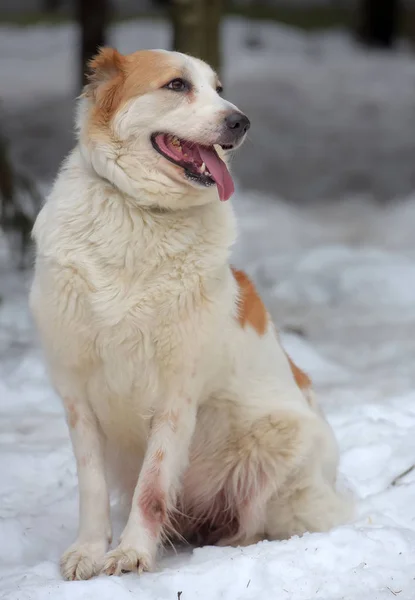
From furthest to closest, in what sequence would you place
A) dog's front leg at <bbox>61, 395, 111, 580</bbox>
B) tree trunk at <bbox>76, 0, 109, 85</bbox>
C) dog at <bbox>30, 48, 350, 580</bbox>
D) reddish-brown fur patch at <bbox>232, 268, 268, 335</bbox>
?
1. tree trunk at <bbox>76, 0, 109, 85</bbox>
2. reddish-brown fur patch at <bbox>232, 268, 268, 335</bbox>
3. dog's front leg at <bbox>61, 395, 111, 580</bbox>
4. dog at <bbox>30, 48, 350, 580</bbox>

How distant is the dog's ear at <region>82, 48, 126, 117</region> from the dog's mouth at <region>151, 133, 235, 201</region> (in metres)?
0.20

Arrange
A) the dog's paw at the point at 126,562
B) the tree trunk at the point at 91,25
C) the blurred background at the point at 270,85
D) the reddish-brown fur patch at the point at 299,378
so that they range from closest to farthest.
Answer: the dog's paw at the point at 126,562 → the reddish-brown fur patch at the point at 299,378 → the blurred background at the point at 270,85 → the tree trunk at the point at 91,25

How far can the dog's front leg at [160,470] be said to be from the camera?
137 inches

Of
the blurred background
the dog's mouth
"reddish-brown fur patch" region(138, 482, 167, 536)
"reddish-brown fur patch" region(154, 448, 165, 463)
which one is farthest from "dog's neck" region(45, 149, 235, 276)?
the blurred background

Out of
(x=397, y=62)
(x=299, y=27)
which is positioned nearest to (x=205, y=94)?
(x=397, y=62)

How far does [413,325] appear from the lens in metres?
7.10

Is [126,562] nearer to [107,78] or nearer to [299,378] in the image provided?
[299,378]

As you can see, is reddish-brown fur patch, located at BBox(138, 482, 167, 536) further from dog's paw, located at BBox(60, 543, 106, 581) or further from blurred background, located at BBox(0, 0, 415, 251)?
blurred background, located at BBox(0, 0, 415, 251)

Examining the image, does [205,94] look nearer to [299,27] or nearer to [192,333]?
[192,333]

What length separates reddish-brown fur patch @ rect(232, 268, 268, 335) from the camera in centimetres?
373

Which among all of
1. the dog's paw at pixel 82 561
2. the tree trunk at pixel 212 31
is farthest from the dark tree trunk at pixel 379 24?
the dog's paw at pixel 82 561

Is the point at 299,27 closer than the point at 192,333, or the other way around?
the point at 192,333

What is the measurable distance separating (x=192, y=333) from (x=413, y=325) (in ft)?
12.9

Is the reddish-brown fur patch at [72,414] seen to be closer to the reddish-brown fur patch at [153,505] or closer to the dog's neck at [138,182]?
the reddish-brown fur patch at [153,505]
